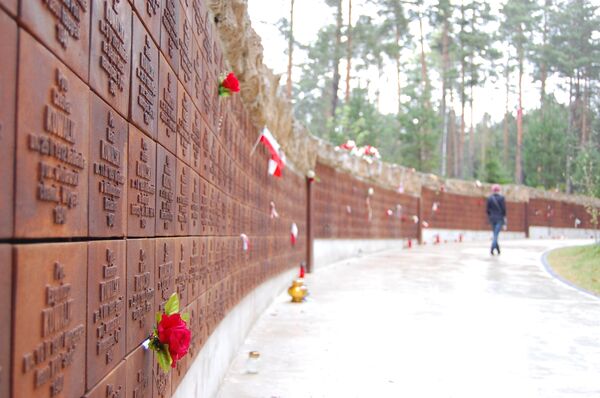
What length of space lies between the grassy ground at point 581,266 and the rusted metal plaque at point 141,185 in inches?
348

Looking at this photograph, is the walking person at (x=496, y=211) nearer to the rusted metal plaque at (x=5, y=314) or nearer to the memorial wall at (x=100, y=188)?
the memorial wall at (x=100, y=188)

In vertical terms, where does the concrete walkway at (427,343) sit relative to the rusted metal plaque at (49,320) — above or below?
below

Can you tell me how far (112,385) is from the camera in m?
2.22

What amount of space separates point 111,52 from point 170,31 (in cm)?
101

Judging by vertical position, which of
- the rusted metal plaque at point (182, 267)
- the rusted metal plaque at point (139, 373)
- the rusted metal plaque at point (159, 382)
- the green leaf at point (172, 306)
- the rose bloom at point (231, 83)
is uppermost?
the rose bloom at point (231, 83)

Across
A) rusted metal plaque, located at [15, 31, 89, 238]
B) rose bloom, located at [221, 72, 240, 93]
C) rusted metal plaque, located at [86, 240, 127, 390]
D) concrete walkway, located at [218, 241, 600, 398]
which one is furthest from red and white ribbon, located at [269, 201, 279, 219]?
rusted metal plaque, located at [15, 31, 89, 238]

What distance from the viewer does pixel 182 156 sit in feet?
11.5

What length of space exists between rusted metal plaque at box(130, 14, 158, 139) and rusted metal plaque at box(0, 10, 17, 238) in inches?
42.8

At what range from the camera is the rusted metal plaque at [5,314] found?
134 cm

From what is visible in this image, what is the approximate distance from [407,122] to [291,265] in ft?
66.4

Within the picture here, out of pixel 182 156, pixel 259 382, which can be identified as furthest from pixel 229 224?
pixel 182 156

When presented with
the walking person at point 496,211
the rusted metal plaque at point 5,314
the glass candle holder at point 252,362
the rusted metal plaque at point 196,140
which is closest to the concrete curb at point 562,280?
the walking person at point 496,211

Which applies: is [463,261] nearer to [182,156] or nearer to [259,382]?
[259,382]

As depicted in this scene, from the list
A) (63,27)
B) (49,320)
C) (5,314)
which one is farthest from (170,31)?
(5,314)
